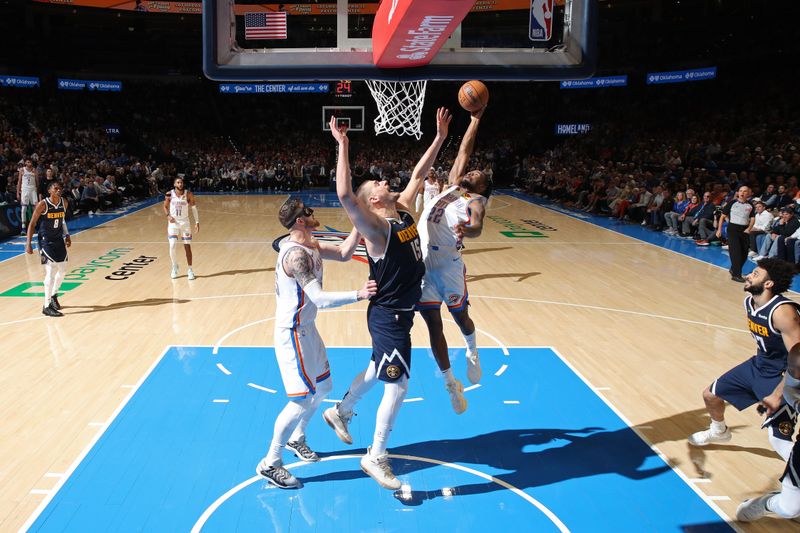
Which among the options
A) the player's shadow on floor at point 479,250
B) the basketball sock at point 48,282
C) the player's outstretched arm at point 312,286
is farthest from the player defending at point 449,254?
the player's shadow on floor at point 479,250

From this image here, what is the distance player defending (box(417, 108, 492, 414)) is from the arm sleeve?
130 centimetres

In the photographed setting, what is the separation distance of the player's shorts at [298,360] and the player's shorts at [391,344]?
411 millimetres

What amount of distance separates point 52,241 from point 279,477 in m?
5.51

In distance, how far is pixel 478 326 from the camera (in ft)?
26.4

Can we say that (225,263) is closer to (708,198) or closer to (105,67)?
(708,198)

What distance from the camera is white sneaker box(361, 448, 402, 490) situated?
411 centimetres

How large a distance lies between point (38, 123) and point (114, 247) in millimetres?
16920

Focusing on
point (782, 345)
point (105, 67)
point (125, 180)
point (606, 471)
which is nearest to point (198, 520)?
point (606, 471)

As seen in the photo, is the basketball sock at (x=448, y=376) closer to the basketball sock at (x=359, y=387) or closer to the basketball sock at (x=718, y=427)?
the basketball sock at (x=359, y=387)

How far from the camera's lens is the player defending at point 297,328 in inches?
155

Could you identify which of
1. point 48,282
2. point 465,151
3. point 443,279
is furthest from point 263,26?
point 48,282

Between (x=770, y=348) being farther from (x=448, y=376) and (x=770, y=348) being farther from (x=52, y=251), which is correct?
(x=52, y=251)

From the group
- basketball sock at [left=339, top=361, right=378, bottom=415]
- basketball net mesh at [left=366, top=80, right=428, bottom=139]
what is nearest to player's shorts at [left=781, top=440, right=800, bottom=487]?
basketball sock at [left=339, top=361, right=378, bottom=415]

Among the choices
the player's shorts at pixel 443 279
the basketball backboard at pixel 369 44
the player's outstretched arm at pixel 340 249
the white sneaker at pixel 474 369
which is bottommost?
the white sneaker at pixel 474 369
